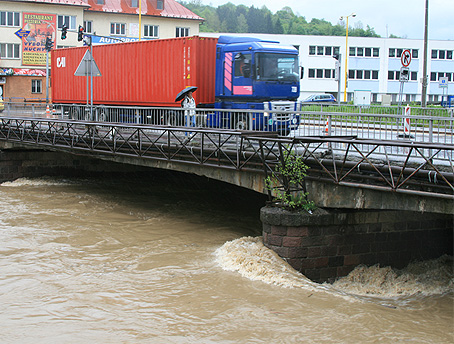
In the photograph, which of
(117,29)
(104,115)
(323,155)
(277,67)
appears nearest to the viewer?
(323,155)

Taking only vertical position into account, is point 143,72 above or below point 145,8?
below

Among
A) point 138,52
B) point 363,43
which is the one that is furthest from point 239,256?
point 363,43

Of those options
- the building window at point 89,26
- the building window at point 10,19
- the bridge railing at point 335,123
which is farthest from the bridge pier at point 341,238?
the building window at point 89,26

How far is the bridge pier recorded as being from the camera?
1117 cm

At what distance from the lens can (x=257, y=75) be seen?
17625 millimetres

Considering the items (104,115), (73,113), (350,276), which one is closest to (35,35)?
(73,113)

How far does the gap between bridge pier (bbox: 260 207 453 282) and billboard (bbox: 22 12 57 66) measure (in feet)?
162

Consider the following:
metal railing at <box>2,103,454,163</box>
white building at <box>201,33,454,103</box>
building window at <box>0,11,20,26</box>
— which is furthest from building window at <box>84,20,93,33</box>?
metal railing at <box>2,103,454,163</box>

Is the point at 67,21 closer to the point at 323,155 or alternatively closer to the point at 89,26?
the point at 89,26

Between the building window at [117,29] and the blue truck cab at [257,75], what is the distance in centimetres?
4416

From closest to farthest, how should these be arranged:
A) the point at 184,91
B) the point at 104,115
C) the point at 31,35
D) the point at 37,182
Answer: the point at 184,91
the point at 104,115
the point at 37,182
the point at 31,35

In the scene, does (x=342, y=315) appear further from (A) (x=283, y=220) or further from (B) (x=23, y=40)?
(B) (x=23, y=40)

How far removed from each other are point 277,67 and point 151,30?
46.0 meters

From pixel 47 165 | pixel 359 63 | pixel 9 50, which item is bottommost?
pixel 47 165
